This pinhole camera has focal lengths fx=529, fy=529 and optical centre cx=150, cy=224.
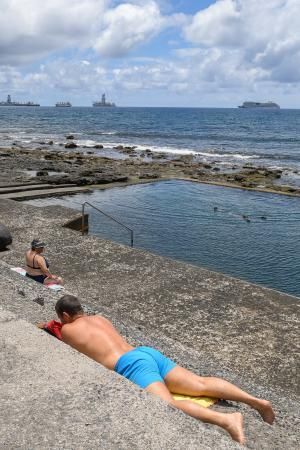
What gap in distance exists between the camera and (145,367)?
4.19 metres

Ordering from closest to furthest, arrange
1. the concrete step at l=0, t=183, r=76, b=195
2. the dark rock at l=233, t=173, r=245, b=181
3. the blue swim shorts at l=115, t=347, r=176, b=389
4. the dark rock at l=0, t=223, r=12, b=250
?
the blue swim shorts at l=115, t=347, r=176, b=389
the dark rock at l=0, t=223, r=12, b=250
the concrete step at l=0, t=183, r=76, b=195
the dark rock at l=233, t=173, r=245, b=181

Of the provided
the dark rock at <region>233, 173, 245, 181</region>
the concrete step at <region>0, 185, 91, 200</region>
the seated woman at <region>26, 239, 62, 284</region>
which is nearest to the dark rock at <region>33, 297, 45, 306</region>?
the seated woman at <region>26, 239, 62, 284</region>

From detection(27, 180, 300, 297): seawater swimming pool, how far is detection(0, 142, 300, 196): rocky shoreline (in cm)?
159

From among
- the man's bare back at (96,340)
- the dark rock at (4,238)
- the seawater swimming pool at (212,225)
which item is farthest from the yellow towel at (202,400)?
the seawater swimming pool at (212,225)

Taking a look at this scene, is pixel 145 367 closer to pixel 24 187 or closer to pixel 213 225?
pixel 213 225

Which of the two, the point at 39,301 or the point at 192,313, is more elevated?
the point at 39,301

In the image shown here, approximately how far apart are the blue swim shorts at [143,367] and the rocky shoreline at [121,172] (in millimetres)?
19554

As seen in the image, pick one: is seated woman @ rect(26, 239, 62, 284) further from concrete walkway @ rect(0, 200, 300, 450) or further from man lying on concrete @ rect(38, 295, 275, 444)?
man lying on concrete @ rect(38, 295, 275, 444)

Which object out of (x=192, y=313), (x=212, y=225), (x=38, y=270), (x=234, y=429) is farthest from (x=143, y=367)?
(x=212, y=225)

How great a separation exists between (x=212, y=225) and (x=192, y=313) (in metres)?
10.6

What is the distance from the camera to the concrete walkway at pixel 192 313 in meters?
5.44

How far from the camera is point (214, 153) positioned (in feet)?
161

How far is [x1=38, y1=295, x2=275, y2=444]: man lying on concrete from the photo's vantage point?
13.5 ft

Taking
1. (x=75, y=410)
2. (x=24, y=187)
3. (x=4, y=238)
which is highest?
(x=75, y=410)
